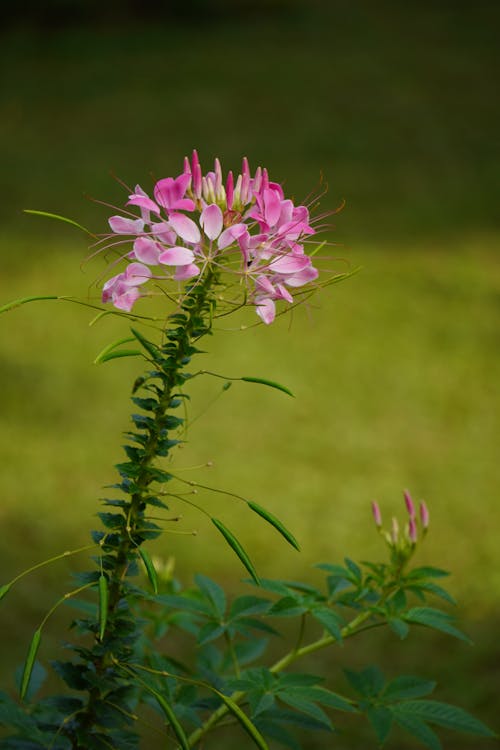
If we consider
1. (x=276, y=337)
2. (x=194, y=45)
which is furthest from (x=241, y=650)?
(x=194, y=45)

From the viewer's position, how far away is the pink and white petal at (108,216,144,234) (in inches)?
21.2

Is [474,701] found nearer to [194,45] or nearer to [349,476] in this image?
[349,476]

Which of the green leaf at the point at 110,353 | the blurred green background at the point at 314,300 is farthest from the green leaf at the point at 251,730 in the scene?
the blurred green background at the point at 314,300

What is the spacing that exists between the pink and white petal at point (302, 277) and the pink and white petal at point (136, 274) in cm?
8

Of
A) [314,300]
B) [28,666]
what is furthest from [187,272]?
[314,300]

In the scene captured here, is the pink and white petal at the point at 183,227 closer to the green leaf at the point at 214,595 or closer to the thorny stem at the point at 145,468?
the thorny stem at the point at 145,468

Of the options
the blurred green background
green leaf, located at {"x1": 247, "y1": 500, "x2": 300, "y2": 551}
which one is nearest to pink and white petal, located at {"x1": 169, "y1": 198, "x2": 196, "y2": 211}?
green leaf, located at {"x1": 247, "y1": 500, "x2": 300, "y2": 551}

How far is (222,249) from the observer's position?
0.52 metres

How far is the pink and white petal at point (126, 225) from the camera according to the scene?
539mm

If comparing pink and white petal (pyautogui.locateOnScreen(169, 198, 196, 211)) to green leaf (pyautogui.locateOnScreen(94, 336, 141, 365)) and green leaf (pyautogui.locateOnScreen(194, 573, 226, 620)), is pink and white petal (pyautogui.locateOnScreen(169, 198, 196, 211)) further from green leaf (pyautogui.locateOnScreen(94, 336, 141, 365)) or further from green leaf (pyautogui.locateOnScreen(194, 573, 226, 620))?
green leaf (pyautogui.locateOnScreen(194, 573, 226, 620))

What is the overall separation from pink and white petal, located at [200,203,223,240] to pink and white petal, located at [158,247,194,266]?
19 mm

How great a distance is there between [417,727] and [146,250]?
38cm

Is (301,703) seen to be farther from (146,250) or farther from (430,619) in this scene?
(146,250)

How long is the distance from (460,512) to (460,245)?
1.69m
